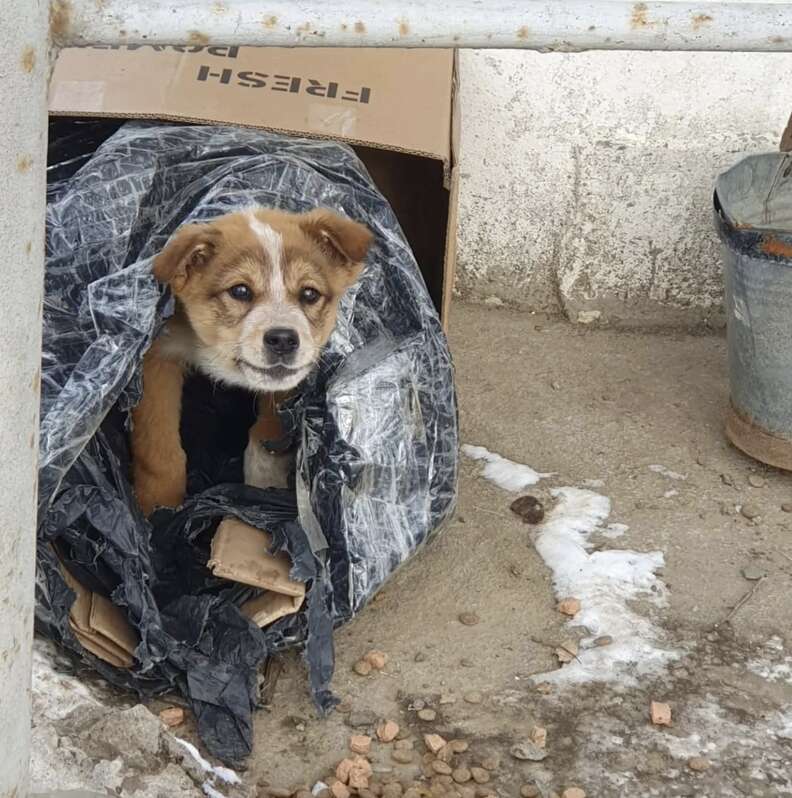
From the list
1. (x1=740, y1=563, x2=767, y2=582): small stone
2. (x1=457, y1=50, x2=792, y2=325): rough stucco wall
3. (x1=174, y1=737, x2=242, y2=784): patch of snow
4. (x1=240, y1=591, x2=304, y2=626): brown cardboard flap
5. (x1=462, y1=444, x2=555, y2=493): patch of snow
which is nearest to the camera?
(x1=174, y1=737, x2=242, y2=784): patch of snow

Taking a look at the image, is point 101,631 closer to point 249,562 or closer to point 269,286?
point 249,562

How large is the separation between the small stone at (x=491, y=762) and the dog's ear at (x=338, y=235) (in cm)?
124

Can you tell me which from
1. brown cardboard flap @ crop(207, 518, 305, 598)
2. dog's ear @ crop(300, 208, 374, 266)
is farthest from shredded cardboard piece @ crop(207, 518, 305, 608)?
dog's ear @ crop(300, 208, 374, 266)

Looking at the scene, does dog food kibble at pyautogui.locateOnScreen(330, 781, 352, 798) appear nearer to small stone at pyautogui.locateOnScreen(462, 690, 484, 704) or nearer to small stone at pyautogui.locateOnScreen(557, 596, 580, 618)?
small stone at pyautogui.locateOnScreen(462, 690, 484, 704)

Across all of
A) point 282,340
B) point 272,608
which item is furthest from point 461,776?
point 282,340

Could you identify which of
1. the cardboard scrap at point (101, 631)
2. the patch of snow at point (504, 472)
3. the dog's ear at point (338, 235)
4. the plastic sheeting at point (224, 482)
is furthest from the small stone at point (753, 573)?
the cardboard scrap at point (101, 631)

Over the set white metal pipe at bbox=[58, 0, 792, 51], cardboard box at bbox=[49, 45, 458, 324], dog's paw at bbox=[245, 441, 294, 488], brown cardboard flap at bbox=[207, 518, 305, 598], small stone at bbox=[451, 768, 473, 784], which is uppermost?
white metal pipe at bbox=[58, 0, 792, 51]

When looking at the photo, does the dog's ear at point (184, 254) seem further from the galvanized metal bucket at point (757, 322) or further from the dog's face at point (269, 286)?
the galvanized metal bucket at point (757, 322)

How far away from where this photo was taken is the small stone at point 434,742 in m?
2.49

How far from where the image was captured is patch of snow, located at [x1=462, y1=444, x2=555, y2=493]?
12.0 ft

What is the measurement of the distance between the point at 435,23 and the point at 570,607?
2000mm

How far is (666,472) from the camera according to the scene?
375 centimetres

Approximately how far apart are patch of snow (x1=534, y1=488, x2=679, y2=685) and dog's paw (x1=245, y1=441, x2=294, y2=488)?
2.49ft

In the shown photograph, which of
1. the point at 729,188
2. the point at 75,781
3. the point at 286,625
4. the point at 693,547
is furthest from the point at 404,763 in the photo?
the point at 729,188
